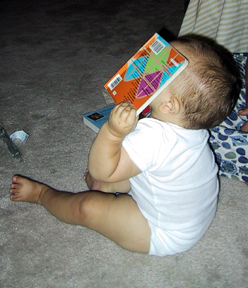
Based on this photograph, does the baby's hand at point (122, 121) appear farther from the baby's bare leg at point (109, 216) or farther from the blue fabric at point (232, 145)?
the blue fabric at point (232, 145)

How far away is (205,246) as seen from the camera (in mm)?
820

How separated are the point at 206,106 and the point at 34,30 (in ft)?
5.51

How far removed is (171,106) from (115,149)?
5.8 inches

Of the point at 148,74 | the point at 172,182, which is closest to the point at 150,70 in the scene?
the point at 148,74

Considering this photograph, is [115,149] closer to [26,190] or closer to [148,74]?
[148,74]

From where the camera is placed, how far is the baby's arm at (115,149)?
0.61 metres

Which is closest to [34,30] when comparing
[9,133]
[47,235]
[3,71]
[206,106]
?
[3,71]

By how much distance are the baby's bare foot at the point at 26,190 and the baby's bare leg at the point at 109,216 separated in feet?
0.25

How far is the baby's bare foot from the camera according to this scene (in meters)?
0.89

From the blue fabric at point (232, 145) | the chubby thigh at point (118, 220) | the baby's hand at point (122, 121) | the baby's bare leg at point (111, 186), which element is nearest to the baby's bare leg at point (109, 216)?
the chubby thigh at point (118, 220)

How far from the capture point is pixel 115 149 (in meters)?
0.63

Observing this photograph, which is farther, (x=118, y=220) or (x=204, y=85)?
(x=118, y=220)

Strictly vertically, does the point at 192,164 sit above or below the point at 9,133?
above

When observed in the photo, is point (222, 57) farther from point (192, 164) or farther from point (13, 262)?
point (13, 262)
